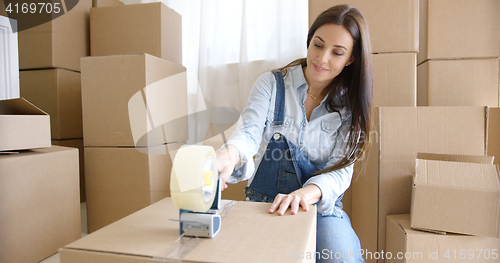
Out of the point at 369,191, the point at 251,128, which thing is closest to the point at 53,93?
the point at 251,128

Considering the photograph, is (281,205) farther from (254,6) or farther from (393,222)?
(254,6)

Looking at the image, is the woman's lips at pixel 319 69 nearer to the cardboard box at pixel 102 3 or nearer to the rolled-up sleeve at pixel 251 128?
the rolled-up sleeve at pixel 251 128

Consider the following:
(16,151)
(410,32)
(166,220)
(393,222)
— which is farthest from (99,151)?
(410,32)

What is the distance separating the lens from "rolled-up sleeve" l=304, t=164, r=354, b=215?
754 mm

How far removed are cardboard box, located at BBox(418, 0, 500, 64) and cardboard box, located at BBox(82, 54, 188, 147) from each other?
1.12 m

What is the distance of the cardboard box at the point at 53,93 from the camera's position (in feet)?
4.68

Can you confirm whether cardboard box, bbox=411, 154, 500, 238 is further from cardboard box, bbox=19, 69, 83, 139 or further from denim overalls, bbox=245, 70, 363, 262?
cardboard box, bbox=19, 69, 83, 139

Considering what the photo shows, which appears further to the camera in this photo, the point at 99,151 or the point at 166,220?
the point at 99,151

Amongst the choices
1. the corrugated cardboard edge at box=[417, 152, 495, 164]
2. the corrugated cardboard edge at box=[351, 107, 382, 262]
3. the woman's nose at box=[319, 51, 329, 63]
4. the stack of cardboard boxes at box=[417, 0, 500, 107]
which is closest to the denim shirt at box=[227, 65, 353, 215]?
the woman's nose at box=[319, 51, 329, 63]

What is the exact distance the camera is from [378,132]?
3.67 ft

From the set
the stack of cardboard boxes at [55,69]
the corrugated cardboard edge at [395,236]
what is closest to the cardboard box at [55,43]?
the stack of cardboard boxes at [55,69]

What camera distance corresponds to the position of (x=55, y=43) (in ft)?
4.62

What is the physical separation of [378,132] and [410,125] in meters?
0.12

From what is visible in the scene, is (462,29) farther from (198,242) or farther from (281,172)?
(198,242)
